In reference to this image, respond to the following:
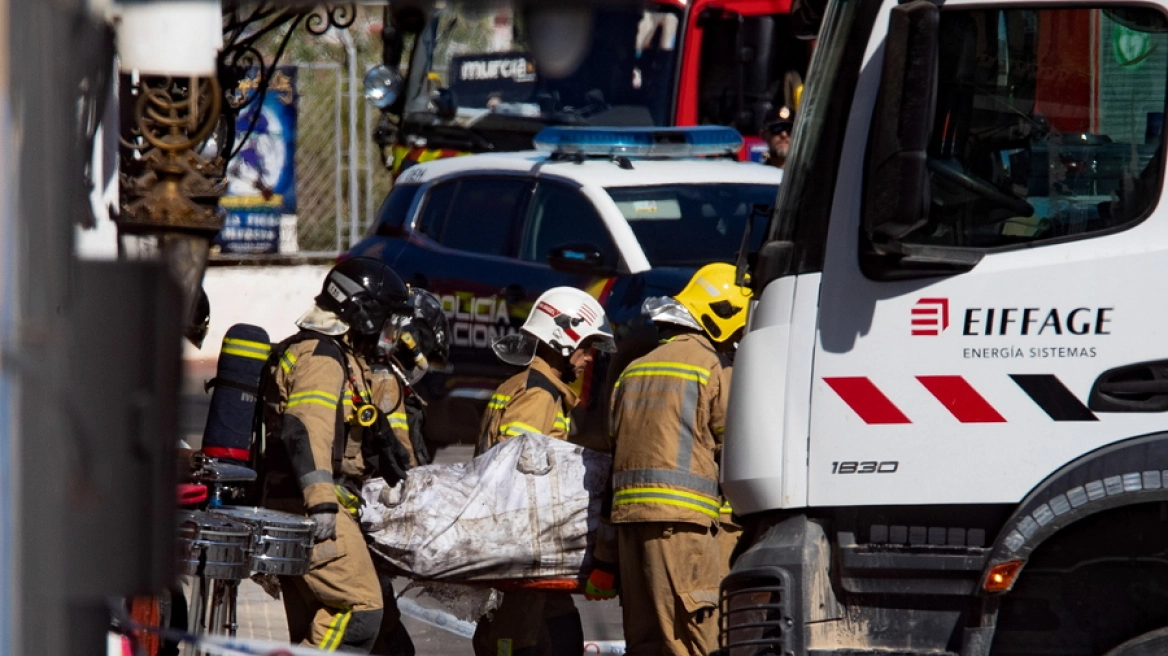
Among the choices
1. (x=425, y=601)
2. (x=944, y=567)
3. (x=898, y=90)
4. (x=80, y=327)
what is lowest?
(x=425, y=601)

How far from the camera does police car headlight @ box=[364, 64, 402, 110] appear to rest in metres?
14.7

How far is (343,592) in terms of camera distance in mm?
6156

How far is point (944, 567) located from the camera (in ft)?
15.1

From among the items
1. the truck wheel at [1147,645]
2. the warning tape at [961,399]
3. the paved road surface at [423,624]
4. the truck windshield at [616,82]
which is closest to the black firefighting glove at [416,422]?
the paved road surface at [423,624]

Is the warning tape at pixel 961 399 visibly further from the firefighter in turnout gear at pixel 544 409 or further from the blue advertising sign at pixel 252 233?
the blue advertising sign at pixel 252 233

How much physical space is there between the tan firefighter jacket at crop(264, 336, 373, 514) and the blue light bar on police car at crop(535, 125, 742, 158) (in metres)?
5.22

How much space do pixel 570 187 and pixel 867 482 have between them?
6.60 meters

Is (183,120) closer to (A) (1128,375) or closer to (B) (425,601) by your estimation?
(B) (425,601)

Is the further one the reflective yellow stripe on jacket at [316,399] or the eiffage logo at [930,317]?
the reflective yellow stripe on jacket at [316,399]

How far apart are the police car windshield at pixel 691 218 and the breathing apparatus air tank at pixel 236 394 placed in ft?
14.2

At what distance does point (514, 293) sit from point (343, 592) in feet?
15.6

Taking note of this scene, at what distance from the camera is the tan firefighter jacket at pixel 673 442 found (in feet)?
19.1

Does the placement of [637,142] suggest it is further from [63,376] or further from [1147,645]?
[63,376]

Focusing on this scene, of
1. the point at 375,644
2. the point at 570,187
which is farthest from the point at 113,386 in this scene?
the point at 570,187
